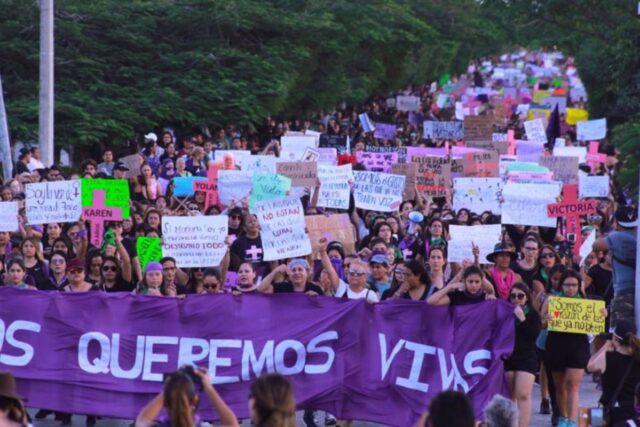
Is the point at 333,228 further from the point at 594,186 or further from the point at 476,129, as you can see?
the point at 476,129

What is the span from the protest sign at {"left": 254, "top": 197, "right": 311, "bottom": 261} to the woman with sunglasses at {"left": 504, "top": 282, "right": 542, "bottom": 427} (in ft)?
8.85

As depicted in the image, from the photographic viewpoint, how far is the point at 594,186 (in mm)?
22562

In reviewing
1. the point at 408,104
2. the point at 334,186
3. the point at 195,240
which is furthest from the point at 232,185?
the point at 408,104

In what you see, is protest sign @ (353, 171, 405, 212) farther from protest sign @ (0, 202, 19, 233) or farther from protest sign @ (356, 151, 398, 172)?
protest sign @ (0, 202, 19, 233)

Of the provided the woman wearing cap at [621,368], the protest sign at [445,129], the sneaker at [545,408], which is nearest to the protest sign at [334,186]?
the sneaker at [545,408]

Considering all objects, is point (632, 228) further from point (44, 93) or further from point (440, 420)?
point (44, 93)

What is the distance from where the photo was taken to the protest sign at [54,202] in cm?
1644

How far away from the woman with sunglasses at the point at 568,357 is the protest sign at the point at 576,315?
0.29 metres

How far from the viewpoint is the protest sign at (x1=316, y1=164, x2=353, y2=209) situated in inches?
757

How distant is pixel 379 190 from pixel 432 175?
6.32 feet

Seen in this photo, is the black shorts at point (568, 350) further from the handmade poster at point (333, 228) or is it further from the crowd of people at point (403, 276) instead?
the handmade poster at point (333, 228)

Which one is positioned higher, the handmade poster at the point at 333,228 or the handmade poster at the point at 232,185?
the handmade poster at the point at 232,185

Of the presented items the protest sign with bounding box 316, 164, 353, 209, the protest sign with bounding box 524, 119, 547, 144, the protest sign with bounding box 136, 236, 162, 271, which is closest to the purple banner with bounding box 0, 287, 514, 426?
the protest sign with bounding box 136, 236, 162, 271

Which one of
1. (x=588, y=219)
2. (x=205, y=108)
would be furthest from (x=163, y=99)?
(x=588, y=219)
